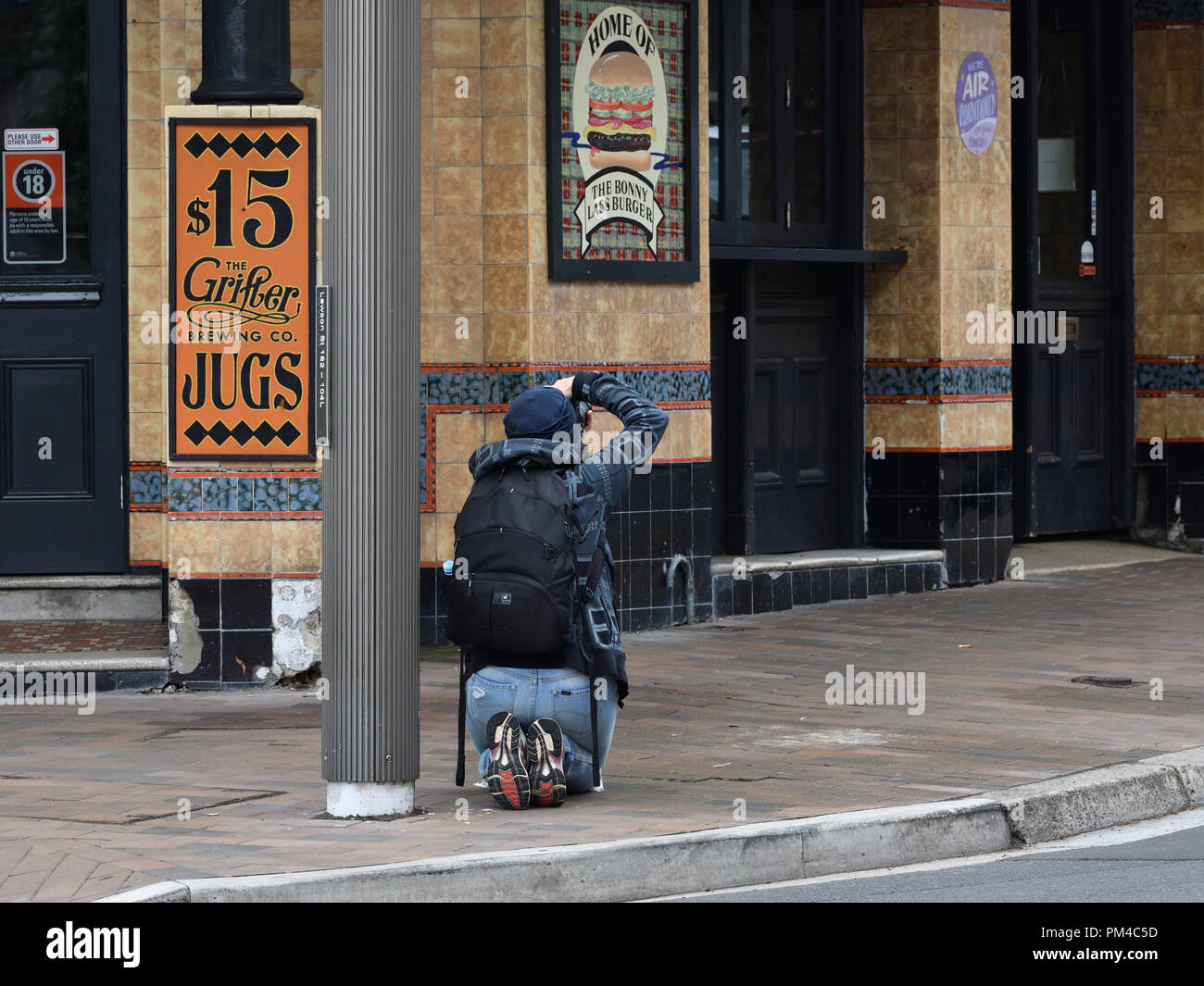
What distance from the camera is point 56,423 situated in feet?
38.4

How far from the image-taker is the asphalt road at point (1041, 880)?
6.41 meters

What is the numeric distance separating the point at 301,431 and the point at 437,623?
1.82 meters

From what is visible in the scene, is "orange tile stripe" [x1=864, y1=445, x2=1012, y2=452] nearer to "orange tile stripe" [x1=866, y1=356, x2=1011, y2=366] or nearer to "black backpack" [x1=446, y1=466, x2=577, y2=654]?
"orange tile stripe" [x1=866, y1=356, x2=1011, y2=366]

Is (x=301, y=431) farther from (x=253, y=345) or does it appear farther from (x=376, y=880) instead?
(x=376, y=880)

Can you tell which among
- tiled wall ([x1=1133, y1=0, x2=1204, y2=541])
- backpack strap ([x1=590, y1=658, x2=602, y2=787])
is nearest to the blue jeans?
backpack strap ([x1=590, y1=658, x2=602, y2=787])

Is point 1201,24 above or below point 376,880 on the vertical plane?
above

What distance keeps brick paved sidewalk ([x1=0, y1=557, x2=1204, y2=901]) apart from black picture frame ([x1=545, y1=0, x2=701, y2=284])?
229cm

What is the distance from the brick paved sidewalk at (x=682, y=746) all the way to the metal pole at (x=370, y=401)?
367 millimetres

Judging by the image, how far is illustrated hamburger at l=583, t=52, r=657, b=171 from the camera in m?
12.0

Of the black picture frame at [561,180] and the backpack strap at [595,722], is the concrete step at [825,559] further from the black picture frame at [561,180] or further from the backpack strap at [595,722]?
the backpack strap at [595,722]

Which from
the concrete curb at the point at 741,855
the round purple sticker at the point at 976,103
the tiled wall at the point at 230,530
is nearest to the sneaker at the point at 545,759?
the concrete curb at the point at 741,855

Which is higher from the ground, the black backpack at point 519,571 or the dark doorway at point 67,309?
the dark doorway at point 67,309
